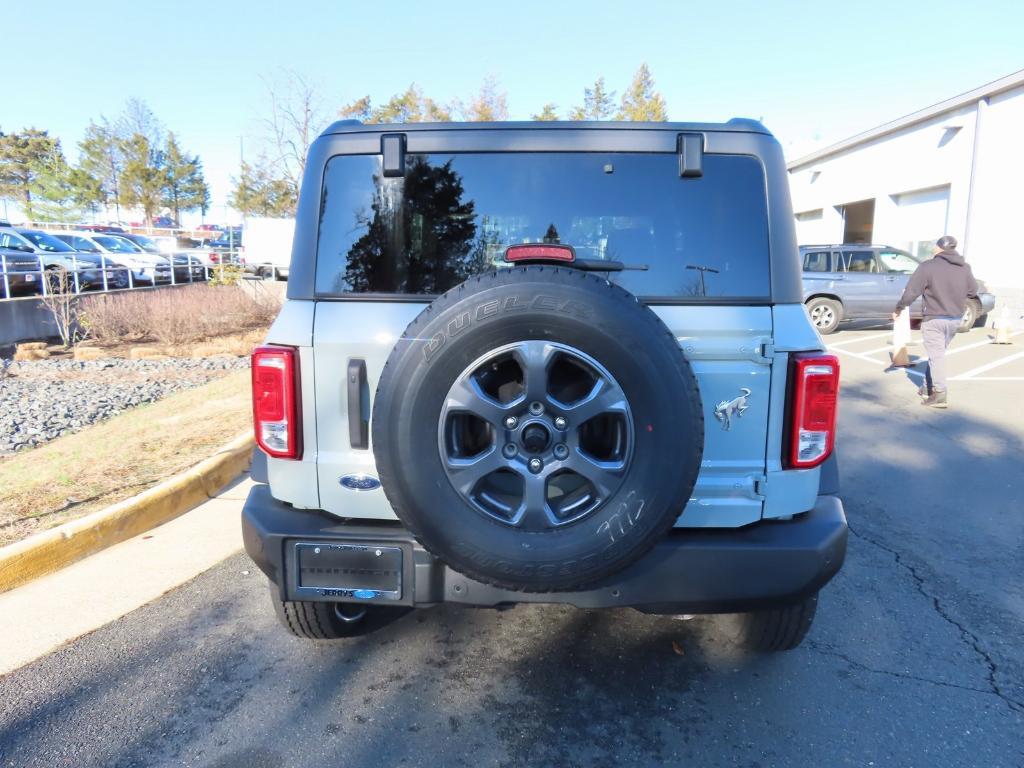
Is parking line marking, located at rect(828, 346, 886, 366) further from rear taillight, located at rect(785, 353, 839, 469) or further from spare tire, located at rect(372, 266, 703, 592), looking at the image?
spare tire, located at rect(372, 266, 703, 592)

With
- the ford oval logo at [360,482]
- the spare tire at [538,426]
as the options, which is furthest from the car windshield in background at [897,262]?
the ford oval logo at [360,482]

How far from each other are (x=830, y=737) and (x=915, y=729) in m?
0.34

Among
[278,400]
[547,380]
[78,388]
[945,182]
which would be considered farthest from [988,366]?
[78,388]

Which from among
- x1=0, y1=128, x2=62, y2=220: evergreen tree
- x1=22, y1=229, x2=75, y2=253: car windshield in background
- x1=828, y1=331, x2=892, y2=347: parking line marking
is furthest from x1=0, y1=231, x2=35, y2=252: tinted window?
x1=0, y1=128, x2=62, y2=220: evergreen tree

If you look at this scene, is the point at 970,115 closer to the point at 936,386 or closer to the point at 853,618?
the point at 936,386

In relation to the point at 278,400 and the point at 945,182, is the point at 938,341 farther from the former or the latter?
the point at 945,182

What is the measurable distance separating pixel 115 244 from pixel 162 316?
13.0 metres

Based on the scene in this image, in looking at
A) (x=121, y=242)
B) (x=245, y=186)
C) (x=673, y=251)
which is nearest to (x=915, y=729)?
(x=673, y=251)

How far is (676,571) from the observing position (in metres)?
2.43

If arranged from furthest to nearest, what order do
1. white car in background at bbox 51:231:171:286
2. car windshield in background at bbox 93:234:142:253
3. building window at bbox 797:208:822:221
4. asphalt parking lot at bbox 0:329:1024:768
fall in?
1. building window at bbox 797:208:822:221
2. car windshield in background at bbox 93:234:142:253
3. white car in background at bbox 51:231:171:286
4. asphalt parking lot at bbox 0:329:1024:768

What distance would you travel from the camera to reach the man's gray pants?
26.4 ft

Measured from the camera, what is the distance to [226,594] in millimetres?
3764

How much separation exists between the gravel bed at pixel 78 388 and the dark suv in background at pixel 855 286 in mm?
11253

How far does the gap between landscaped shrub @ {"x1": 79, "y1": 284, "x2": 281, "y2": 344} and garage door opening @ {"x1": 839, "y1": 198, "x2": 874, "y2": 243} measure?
69.2 feet
